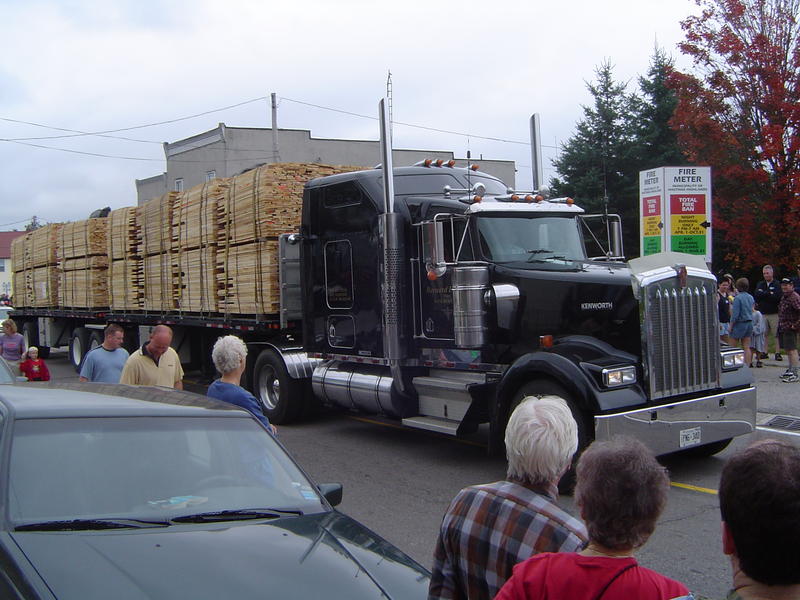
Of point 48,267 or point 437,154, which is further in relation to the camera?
point 437,154

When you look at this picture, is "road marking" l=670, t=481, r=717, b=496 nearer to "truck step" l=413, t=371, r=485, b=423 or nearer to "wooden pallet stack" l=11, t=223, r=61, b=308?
"truck step" l=413, t=371, r=485, b=423

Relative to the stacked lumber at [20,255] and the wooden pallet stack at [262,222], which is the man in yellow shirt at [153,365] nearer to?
the wooden pallet stack at [262,222]

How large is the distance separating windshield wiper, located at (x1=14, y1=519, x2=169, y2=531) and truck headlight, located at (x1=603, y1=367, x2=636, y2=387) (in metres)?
4.66

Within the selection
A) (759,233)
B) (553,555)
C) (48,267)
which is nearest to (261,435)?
(553,555)

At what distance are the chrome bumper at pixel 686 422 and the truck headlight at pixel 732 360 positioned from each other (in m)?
0.27

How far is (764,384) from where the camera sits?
43.3 feet

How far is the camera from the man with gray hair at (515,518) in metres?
2.48

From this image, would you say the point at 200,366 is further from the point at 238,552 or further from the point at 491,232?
the point at 238,552

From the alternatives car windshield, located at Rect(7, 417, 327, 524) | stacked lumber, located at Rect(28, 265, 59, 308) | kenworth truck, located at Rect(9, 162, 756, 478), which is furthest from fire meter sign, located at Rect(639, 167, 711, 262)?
stacked lumber, located at Rect(28, 265, 59, 308)

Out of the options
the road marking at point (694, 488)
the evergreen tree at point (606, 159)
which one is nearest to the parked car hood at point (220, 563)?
the road marking at point (694, 488)

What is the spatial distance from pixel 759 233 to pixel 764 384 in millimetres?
6567

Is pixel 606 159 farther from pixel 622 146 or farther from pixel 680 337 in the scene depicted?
pixel 680 337

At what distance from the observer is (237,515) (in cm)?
383

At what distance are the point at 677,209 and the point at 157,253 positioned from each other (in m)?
10.2
